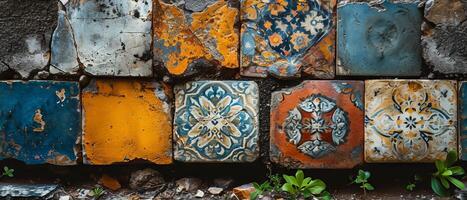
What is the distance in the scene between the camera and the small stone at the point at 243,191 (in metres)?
1.40

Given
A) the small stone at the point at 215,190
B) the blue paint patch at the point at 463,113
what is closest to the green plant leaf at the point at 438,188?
the blue paint patch at the point at 463,113

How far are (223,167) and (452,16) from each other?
2.81ft

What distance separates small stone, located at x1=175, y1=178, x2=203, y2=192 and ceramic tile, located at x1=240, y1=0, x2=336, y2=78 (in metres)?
0.40

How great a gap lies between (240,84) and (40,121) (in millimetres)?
641

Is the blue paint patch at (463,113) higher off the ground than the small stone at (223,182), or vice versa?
the blue paint patch at (463,113)

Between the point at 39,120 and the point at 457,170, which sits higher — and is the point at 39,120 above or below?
above

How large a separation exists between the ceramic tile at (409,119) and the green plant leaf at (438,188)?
81 mm

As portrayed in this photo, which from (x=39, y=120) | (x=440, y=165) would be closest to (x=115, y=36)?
(x=39, y=120)

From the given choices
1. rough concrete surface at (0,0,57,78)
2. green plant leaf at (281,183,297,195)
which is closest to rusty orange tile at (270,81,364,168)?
green plant leaf at (281,183,297,195)

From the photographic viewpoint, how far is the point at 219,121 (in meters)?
1.45

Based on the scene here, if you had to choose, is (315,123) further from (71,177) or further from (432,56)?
(71,177)

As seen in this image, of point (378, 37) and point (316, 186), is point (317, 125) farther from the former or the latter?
point (378, 37)

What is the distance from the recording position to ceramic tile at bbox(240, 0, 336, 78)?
1.44 meters

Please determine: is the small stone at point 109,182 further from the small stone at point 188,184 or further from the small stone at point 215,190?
the small stone at point 215,190
